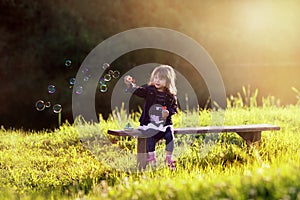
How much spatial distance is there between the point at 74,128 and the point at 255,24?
13.6 metres

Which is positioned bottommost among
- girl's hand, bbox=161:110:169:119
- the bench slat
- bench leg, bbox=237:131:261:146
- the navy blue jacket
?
bench leg, bbox=237:131:261:146

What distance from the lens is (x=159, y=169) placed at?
6.98m

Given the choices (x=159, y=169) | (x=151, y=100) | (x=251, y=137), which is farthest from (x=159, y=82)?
(x=251, y=137)

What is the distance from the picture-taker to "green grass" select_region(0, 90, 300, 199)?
5.13 m

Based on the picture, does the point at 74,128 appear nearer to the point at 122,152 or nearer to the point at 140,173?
the point at 122,152

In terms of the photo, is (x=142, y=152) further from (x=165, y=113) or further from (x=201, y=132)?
(x=201, y=132)

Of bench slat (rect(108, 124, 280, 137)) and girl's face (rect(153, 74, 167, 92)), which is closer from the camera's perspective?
bench slat (rect(108, 124, 280, 137))

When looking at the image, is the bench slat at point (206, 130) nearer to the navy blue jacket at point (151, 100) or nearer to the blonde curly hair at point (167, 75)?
the navy blue jacket at point (151, 100)

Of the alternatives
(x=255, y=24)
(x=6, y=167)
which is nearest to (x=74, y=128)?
(x=6, y=167)

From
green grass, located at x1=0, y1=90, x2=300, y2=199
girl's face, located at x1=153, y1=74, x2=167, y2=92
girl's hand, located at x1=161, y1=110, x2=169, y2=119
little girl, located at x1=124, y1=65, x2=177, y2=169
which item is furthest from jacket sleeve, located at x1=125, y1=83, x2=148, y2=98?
green grass, located at x1=0, y1=90, x2=300, y2=199

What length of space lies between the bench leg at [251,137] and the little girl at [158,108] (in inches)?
48.6

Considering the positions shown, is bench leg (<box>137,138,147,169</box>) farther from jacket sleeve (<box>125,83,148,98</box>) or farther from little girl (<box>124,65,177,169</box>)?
jacket sleeve (<box>125,83,148,98</box>)

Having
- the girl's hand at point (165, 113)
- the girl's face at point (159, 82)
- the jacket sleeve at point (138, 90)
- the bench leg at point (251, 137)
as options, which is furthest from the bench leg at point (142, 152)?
the bench leg at point (251, 137)

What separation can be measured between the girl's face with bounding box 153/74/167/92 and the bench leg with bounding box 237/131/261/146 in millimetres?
1444
